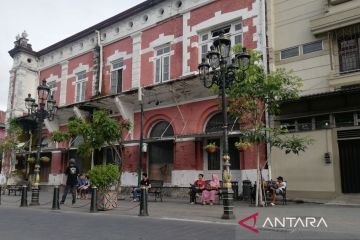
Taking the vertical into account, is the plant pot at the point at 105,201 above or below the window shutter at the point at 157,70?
below

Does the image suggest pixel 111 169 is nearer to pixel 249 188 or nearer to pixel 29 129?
pixel 249 188

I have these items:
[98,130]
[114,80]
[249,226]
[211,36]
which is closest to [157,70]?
[114,80]

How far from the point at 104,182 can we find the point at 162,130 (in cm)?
794

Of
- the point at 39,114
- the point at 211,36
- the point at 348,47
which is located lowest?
the point at 39,114

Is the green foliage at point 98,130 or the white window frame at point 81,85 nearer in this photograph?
the green foliage at point 98,130

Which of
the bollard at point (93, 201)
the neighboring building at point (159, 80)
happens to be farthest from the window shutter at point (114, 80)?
the bollard at point (93, 201)

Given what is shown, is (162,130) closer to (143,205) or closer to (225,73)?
(225,73)

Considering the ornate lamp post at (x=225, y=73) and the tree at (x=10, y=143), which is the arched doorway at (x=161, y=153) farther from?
the tree at (x=10, y=143)

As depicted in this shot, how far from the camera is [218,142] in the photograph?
58.4 feet

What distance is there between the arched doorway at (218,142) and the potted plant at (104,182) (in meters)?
5.87

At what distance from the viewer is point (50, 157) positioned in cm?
2597

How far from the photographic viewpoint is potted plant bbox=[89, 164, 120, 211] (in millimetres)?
12484

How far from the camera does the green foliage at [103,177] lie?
40.9 ft

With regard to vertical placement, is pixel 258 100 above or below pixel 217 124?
above
